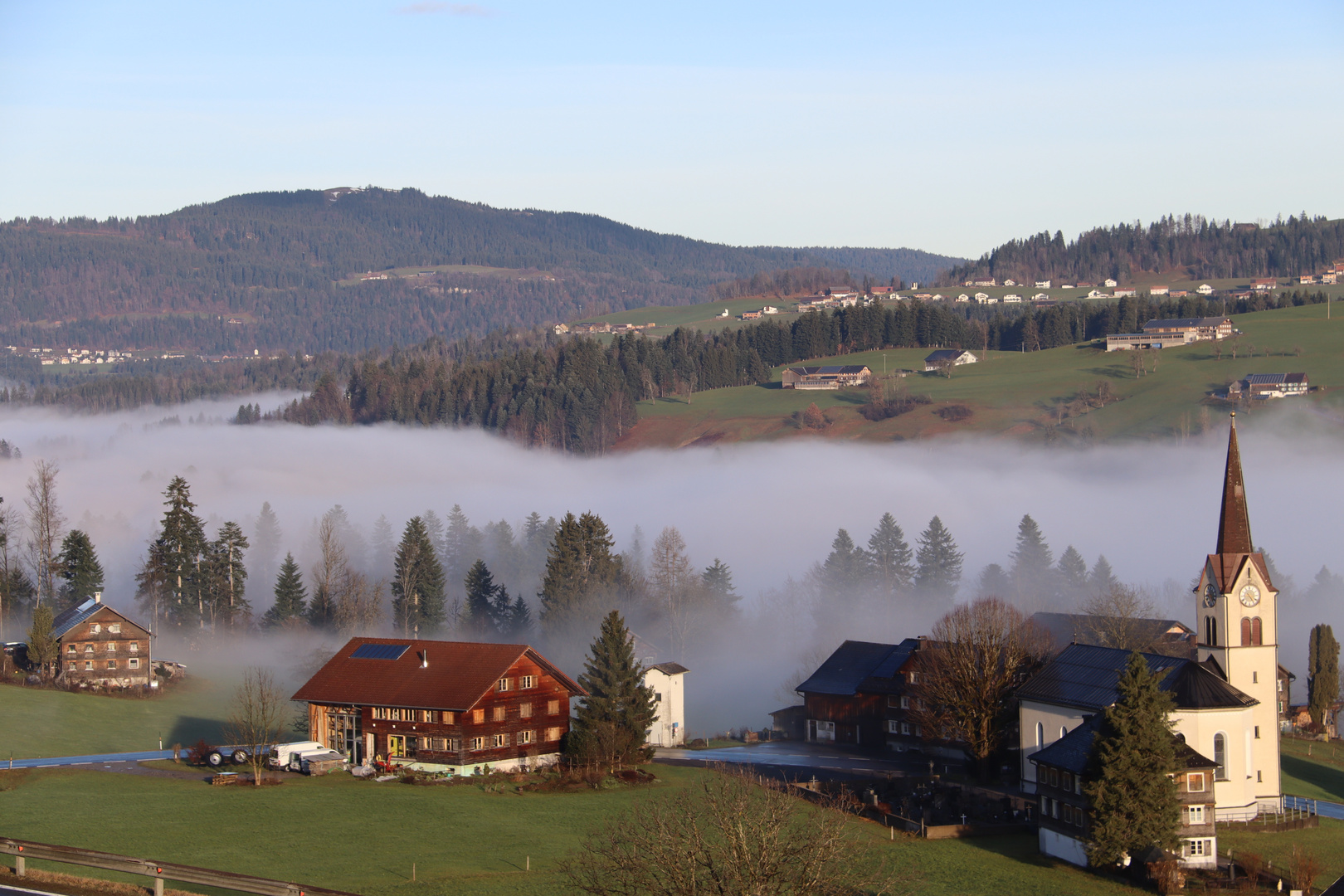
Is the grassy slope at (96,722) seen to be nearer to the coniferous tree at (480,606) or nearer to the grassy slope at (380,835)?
the grassy slope at (380,835)

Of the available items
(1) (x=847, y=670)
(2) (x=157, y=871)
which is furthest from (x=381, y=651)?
(2) (x=157, y=871)

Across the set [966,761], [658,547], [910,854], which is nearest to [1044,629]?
[966,761]

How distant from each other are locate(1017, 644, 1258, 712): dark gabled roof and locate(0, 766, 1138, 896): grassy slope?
8.89 metres

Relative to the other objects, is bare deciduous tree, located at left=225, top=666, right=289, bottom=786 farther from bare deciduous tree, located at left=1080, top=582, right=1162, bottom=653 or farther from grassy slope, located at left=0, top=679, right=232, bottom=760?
bare deciduous tree, located at left=1080, top=582, right=1162, bottom=653

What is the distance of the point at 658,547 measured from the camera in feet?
422

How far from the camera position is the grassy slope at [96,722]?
6938 cm

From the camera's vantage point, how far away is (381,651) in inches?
2849

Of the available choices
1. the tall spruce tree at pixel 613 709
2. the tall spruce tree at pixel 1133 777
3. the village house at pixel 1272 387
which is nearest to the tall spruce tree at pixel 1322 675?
the tall spruce tree at pixel 1133 777

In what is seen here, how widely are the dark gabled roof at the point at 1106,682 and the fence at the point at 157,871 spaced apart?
36.7 meters

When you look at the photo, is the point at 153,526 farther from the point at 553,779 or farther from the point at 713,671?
the point at 553,779

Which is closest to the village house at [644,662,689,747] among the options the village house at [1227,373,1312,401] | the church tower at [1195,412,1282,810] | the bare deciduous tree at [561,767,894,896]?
the church tower at [1195,412,1282,810]

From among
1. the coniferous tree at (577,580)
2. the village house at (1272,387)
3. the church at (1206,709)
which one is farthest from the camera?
the village house at (1272,387)

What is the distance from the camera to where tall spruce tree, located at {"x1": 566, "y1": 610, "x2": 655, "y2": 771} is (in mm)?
66375

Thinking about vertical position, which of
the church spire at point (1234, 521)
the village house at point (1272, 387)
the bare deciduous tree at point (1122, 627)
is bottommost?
the bare deciduous tree at point (1122, 627)
